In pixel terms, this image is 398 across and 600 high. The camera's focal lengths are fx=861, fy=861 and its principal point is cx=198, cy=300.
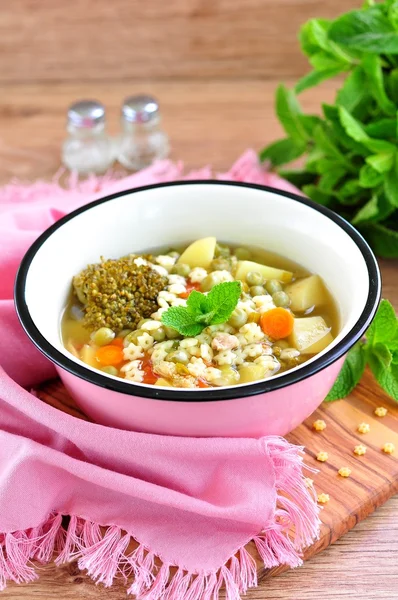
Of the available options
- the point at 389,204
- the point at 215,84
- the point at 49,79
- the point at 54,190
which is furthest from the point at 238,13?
the point at 389,204

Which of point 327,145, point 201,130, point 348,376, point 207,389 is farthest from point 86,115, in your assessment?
point 207,389

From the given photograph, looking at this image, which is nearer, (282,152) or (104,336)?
(104,336)

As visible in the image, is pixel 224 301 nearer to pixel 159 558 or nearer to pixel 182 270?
pixel 182 270

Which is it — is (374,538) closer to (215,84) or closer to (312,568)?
(312,568)

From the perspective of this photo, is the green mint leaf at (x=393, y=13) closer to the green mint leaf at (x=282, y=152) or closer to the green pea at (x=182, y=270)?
the green mint leaf at (x=282, y=152)

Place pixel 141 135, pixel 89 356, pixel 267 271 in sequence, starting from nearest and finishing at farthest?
pixel 89 356 < pixel 267 271 < pixel 141 135
